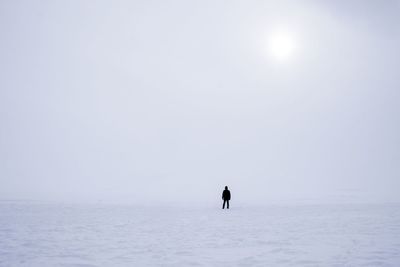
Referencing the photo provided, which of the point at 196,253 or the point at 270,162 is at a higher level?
the point at 270,162

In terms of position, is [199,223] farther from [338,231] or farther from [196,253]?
[196,253]

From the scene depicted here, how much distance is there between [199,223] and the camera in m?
17.1

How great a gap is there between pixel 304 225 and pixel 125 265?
9090 millimetres

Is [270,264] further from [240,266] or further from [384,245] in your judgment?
[384,245]

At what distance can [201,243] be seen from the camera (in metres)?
11.9

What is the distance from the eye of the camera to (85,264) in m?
9.18

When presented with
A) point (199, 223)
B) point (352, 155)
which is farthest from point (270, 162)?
point (199, 223)

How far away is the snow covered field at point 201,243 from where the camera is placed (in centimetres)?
942

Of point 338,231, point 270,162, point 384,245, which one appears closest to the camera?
point 384,245

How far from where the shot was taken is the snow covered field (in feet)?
30.9

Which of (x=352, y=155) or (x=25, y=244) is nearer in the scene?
(x=25, y=244)

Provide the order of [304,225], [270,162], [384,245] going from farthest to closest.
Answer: [270,162] → [304,225] → [384,245]

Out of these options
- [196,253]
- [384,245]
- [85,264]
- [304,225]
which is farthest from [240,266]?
[304,225]

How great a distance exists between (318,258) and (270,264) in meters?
1.39
